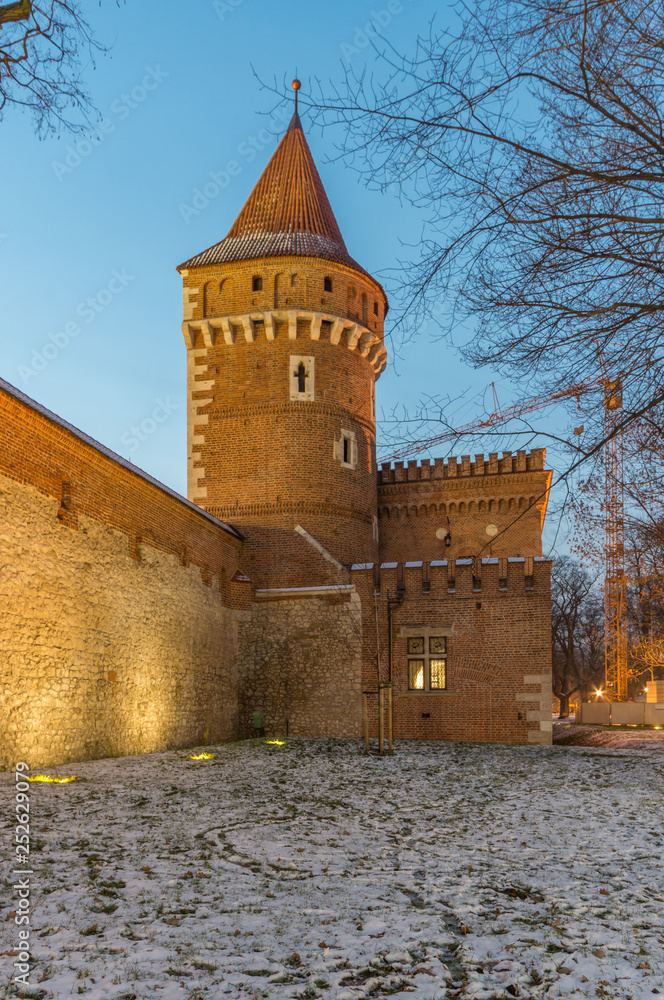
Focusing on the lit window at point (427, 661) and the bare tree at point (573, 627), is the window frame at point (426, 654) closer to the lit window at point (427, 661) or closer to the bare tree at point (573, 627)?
the lit window at point (427, 661)

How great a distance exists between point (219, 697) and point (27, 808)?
11775 millimetres

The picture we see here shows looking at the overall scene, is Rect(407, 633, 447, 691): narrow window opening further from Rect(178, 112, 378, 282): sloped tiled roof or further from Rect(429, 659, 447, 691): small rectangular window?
Rect(178, 112, 378, 282): sloped tiled roof

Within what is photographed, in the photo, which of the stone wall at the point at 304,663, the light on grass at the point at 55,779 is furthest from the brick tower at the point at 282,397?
the light on grass at the point at 55,779

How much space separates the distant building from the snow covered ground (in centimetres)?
333

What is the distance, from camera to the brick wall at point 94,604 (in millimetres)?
11289

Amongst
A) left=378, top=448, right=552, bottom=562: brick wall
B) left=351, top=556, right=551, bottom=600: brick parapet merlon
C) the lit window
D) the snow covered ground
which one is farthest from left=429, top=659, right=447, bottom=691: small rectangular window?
the snow covered ground

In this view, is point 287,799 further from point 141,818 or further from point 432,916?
point 432,916

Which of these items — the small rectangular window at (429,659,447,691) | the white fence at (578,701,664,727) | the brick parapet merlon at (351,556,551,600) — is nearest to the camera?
the brick parapet merlon at (351,556,551,600)

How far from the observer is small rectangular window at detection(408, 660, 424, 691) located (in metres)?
19.8

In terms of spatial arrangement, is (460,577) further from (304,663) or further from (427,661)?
(304,663)

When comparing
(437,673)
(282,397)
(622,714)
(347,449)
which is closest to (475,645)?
(437,673)

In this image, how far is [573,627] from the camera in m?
48.8

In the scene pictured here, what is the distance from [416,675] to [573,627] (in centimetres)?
3165

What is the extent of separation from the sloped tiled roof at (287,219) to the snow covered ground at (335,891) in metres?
16.5
